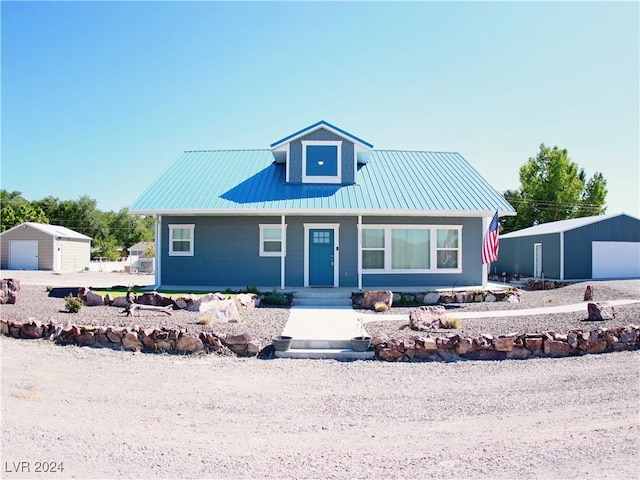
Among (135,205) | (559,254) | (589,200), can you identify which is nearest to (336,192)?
(135,205)

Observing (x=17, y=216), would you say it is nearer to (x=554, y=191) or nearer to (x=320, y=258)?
(x=320, y=258)

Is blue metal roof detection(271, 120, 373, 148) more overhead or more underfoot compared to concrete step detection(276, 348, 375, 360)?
more overhead

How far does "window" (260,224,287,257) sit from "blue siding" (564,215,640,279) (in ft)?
54.8

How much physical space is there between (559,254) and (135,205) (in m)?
21.4

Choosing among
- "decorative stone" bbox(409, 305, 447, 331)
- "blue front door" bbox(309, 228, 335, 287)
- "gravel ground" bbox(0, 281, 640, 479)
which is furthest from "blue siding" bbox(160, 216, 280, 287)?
"gravel ground" bbox(0, 281, 640, 479)

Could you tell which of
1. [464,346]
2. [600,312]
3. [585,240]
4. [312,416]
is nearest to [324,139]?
[600,312]

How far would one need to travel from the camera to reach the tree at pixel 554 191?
41656mm

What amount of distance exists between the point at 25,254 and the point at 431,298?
31.2 metres

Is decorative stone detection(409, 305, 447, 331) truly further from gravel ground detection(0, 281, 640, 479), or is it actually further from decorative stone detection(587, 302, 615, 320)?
decorative stone detection(587, 302, 615, 320)

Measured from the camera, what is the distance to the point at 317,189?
Result: 16844 millimetres

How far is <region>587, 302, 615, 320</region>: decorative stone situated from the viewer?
33.6ft

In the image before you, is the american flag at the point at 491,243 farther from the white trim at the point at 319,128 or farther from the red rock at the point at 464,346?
the red rock at the point at 464,346

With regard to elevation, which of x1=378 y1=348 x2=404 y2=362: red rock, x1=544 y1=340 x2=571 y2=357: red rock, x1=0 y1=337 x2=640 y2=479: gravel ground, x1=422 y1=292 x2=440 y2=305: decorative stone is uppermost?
x1=422 y1=292 x2=440 y2=305: decorative stone

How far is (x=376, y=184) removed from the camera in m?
17.3
